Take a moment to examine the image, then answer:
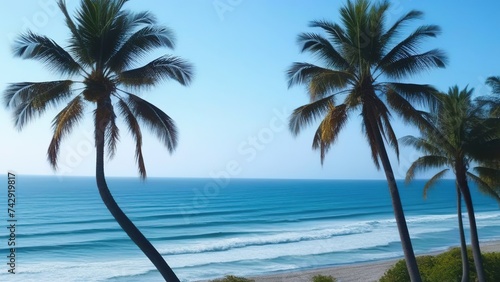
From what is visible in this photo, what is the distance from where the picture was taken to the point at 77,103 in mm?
10500

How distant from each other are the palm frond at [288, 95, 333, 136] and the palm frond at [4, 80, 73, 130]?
552 centimetres

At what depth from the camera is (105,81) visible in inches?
410

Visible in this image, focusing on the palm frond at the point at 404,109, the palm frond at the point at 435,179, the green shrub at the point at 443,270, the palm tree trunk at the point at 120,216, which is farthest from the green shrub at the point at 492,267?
the palm tree trunk at the point at 120,216

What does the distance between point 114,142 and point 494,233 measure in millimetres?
44727

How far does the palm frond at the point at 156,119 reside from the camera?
1088cm

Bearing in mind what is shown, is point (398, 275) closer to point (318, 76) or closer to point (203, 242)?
point (318, 76)

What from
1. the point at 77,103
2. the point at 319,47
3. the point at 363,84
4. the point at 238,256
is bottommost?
the point at 238,256

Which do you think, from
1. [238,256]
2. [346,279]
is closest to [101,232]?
[238,256]

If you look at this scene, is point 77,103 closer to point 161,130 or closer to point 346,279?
point 161,130

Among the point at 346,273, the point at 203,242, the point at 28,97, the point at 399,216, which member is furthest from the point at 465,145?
the point at 203,242

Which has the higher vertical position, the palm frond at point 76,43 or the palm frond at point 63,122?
the palm frond at point 76,43

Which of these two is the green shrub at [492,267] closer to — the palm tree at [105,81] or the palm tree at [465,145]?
the palm tree at [465,145]

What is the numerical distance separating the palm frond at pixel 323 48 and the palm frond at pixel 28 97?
5.73 metres

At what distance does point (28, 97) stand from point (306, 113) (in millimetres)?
6321
